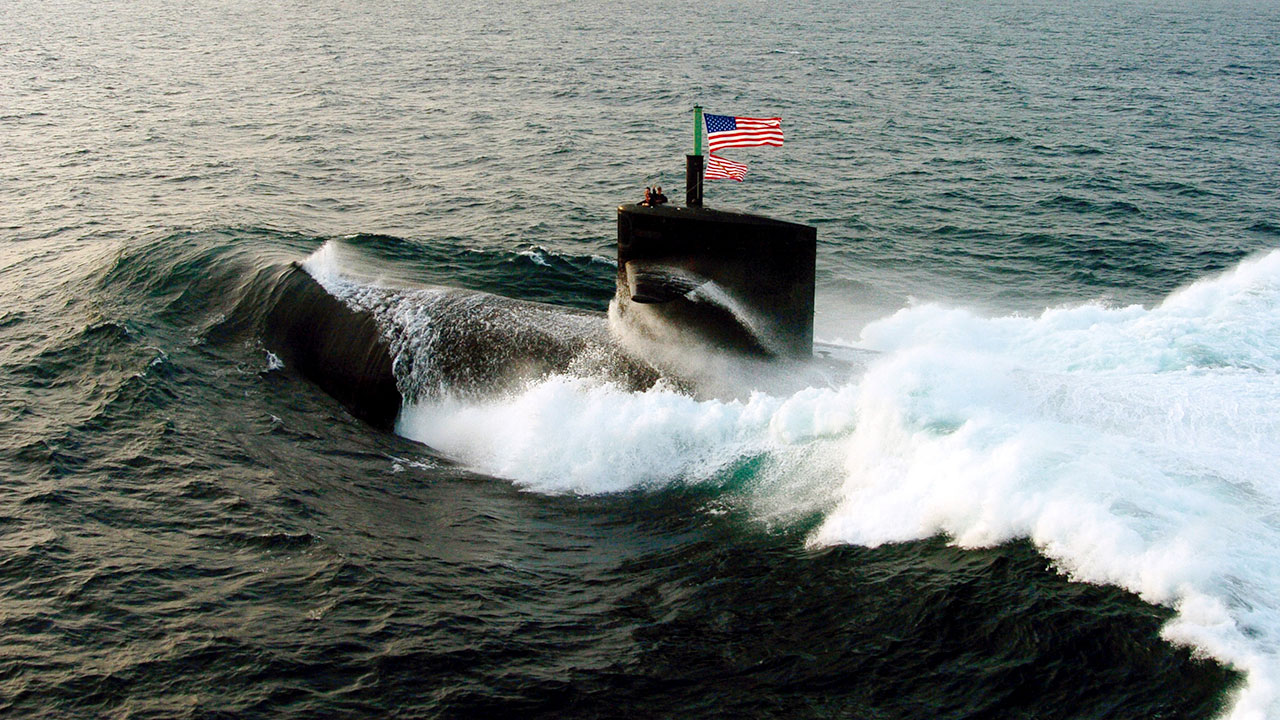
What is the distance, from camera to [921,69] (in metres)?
49.0

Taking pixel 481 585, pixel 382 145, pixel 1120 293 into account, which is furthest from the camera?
pixel 382 145

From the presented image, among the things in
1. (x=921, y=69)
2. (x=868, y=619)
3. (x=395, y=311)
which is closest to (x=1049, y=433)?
(x=868, y=619)

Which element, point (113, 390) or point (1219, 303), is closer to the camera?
point (113, 390)

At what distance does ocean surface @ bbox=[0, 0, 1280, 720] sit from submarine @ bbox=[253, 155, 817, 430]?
39cm

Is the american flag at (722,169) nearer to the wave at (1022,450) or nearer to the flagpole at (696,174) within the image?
the flagpole at (696,174)

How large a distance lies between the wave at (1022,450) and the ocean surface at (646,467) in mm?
46

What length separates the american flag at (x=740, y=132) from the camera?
12266mm

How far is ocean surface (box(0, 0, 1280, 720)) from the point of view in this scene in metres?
8.24

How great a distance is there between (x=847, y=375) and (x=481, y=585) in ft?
19.1

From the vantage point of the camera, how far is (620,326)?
45.6 feet

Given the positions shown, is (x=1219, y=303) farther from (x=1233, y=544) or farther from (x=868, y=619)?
(x=868, y=619)

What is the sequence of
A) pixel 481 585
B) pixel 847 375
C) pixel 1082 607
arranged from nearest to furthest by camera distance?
pixel 1082 607 → pixel 481 585 → pixel 847 375

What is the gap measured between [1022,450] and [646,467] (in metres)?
4.26

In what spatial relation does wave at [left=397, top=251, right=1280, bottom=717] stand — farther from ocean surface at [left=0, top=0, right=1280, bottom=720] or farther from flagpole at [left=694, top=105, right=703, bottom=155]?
flagpole at [left=694, top=105, right=703, bottom=155]
